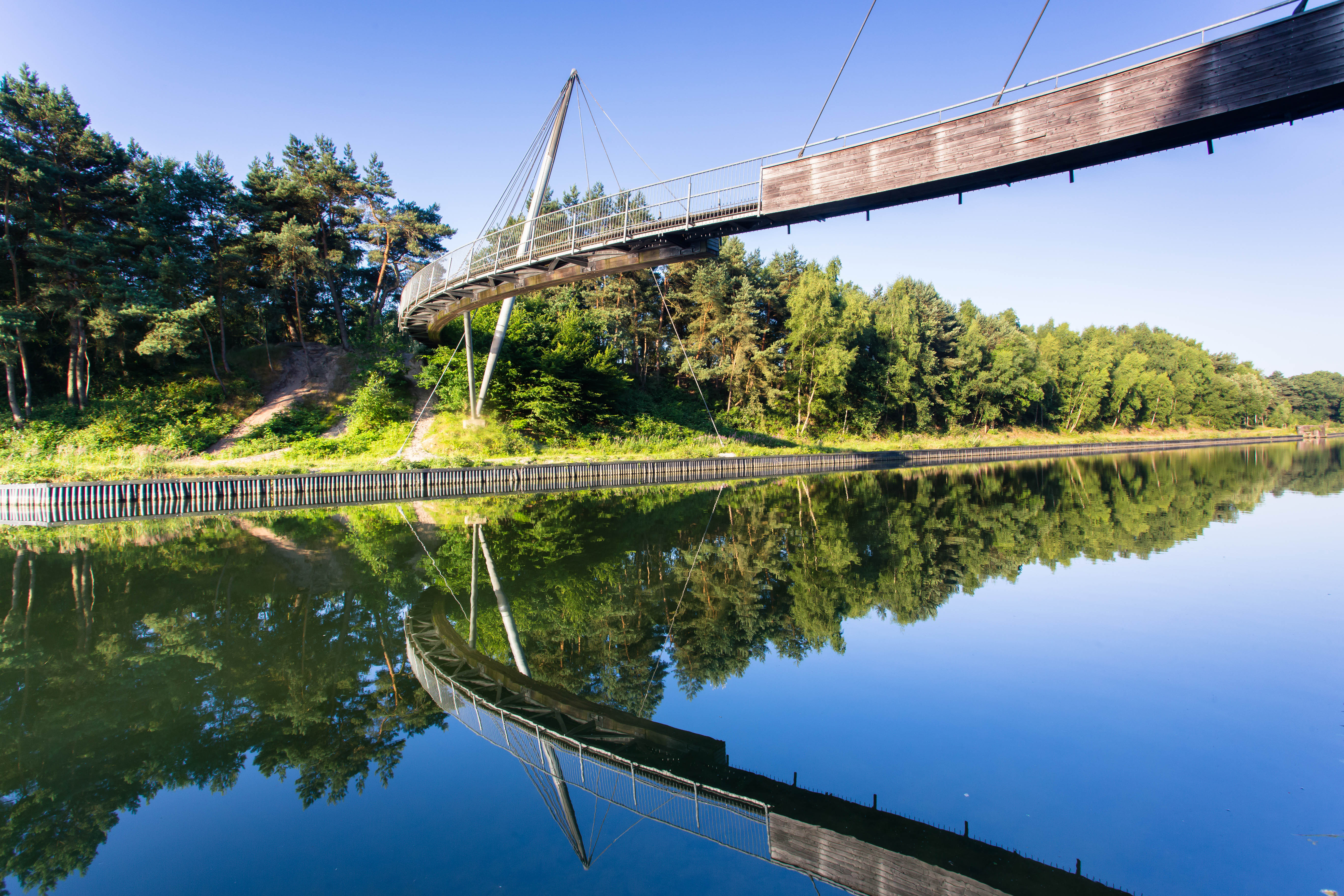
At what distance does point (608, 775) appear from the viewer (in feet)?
17.6

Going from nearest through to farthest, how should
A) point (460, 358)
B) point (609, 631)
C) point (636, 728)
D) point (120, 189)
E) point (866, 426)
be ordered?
point (636, 728) < point (609, 631) < point (120, 189) < point (460, 358) < point (866, 426)

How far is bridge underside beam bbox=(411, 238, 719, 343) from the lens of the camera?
12.6 metres

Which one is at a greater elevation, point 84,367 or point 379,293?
point 379,293

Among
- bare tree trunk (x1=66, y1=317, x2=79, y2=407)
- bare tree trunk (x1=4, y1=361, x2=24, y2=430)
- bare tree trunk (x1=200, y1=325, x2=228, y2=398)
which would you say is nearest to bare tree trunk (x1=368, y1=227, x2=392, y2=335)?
bare tree trunk (x1=200, y1=325, x2=228, y2=398)

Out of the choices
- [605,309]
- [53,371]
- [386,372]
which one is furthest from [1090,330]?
[53,371]

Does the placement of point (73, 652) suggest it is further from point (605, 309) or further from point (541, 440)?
point (605, 309)

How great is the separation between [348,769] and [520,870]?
2180mm

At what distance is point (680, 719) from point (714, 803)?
4.95 feet

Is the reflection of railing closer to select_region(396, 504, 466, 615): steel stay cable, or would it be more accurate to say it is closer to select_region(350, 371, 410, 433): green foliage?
select_region(396, 504, 466, 615): steel stay cable

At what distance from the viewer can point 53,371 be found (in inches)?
1221

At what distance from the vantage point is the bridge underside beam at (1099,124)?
20.8 feet

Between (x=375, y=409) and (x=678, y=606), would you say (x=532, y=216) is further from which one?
(x=375, y=409)


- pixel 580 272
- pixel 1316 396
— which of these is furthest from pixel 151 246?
pixel 1316 396

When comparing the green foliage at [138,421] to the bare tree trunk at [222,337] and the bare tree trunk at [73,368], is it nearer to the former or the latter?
the bare tree trunk at [73,368]
